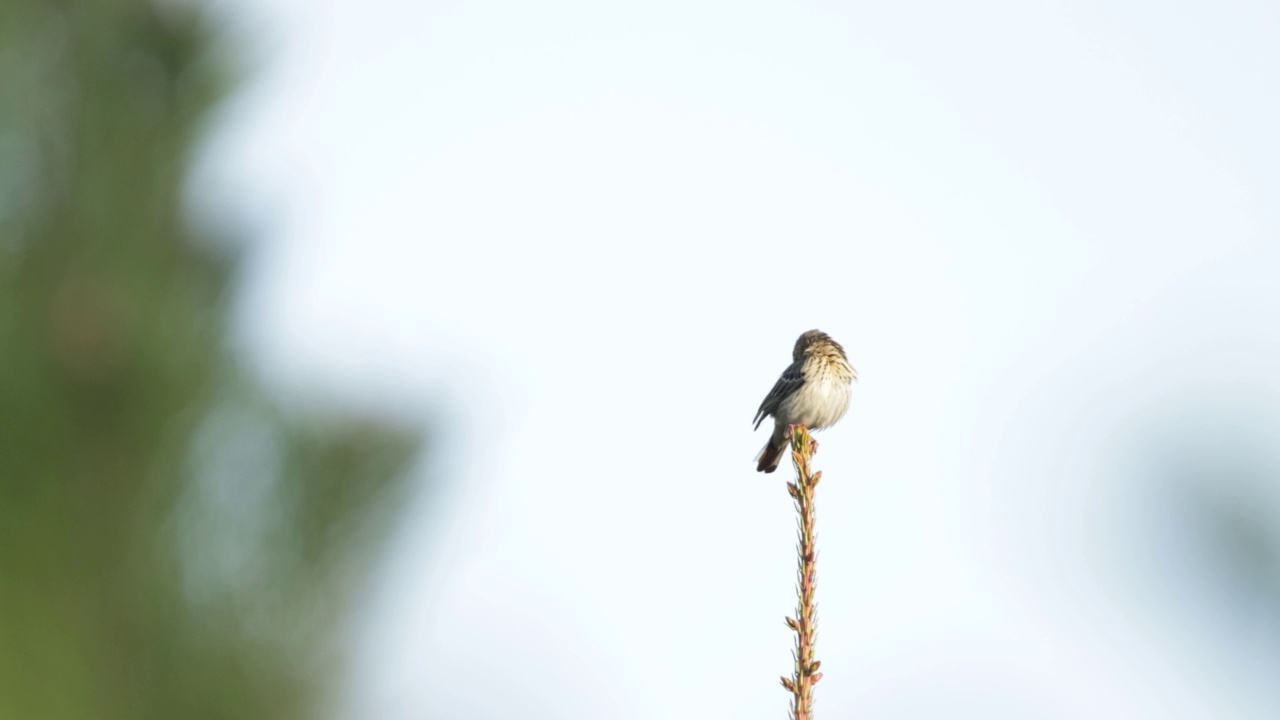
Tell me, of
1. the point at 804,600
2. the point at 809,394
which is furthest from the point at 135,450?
the point at 809,394

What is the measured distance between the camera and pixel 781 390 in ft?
33.1

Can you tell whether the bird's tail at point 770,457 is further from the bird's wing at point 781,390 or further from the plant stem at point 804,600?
the plant stem at point 804,600

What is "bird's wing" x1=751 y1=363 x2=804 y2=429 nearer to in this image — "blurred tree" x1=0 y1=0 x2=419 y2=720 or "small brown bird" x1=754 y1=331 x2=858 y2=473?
"small brown bird" x1=754 y1=331 x2=858 y2=473

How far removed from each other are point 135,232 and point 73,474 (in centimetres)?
76

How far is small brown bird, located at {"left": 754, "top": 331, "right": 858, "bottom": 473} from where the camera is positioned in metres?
9.81

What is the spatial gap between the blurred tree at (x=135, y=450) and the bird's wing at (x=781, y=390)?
5.59 m

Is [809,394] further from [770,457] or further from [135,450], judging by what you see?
[135,450]

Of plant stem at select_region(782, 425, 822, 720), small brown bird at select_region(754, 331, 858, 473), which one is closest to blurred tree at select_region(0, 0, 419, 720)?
plant stem at select_region(782, 425, 822, 720)

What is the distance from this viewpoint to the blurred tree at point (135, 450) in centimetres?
383

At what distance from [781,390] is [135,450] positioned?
6.49m

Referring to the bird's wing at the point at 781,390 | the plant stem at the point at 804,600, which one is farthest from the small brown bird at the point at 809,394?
the plant stem at the point at 804,600

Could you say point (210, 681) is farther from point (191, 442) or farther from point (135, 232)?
point (135, 232)

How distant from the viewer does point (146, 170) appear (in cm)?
443

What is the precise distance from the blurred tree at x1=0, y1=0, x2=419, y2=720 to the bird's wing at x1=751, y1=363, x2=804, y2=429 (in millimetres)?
5594
